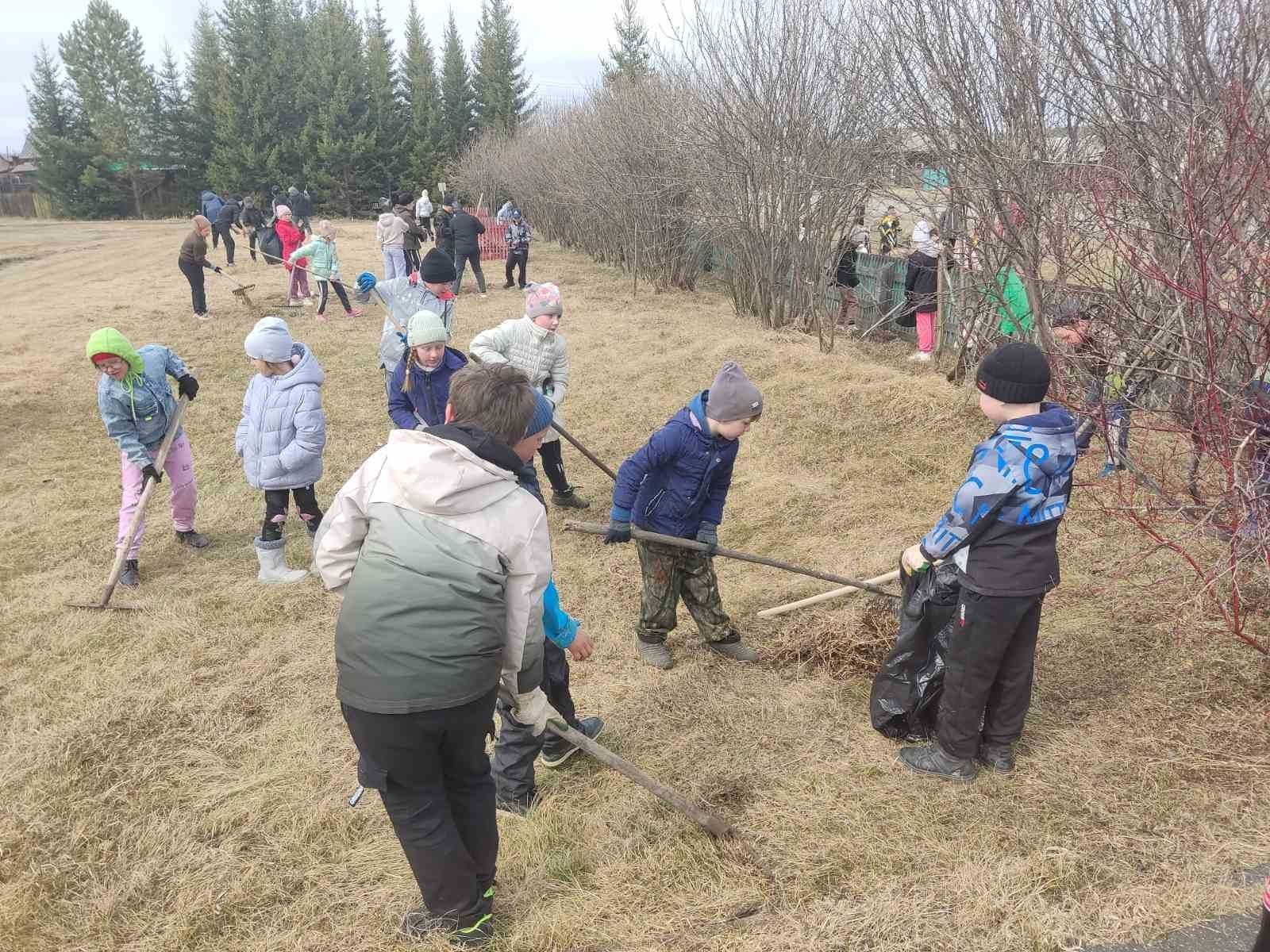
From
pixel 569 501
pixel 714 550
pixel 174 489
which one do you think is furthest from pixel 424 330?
pixel 174 489

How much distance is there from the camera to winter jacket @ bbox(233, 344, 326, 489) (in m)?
4.64

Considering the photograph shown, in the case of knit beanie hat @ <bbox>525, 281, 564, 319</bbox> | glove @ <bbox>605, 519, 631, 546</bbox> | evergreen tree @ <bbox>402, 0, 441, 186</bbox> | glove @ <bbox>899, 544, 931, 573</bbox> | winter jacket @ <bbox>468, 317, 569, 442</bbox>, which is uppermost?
evergreen tree @ <bbox>402, 0, 441, 186</bbox>

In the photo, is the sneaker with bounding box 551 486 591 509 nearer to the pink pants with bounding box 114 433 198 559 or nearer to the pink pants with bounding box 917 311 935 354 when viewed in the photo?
the pink pants with bounding box 114 433 198 559

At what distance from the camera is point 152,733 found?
360 centimetres

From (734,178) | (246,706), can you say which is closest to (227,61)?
(734,178)

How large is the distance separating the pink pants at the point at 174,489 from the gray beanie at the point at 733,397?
3.63 meters

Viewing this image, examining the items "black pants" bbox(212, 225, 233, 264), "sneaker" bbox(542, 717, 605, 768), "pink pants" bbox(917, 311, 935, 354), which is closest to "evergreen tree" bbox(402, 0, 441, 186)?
"black pants" bbox(212, 225, 233, 264)

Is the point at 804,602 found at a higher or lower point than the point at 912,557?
lower

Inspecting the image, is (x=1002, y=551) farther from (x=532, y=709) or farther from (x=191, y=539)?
(x=191, y=539)

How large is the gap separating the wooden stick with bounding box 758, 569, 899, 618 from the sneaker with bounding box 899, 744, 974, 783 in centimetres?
106

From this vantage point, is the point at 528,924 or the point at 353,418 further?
the point at 353,418

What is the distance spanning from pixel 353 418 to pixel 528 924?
674 centimetres

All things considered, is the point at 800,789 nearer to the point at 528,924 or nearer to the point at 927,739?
the point at 927,739

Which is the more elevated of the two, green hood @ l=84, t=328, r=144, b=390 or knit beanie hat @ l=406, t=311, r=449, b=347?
knit beanie hat @ l=406, t=311, r=449, b=347
